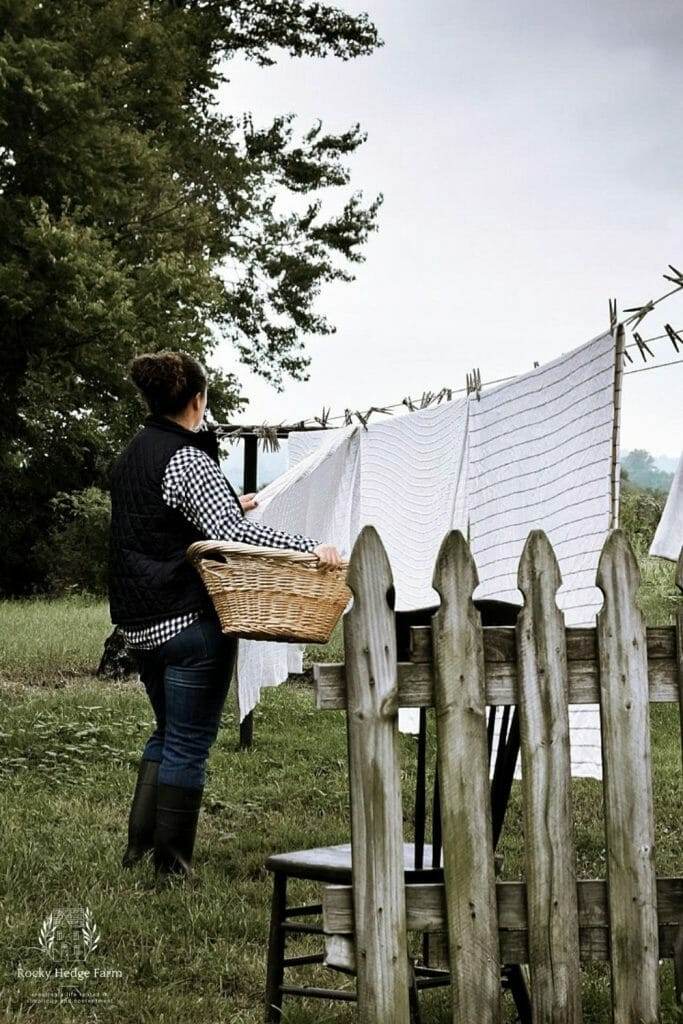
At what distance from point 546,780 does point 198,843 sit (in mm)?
3303

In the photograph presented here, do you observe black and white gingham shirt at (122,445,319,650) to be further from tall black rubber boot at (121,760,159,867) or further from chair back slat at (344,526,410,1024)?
chair back slat at (344,526,410,1024)

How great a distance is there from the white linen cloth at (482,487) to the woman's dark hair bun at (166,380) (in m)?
1.59

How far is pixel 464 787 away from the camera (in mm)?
2857

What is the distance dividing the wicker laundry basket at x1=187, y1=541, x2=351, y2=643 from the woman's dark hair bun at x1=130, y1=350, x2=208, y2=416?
66 centimetres

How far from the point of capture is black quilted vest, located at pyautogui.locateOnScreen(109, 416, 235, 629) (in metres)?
4.73

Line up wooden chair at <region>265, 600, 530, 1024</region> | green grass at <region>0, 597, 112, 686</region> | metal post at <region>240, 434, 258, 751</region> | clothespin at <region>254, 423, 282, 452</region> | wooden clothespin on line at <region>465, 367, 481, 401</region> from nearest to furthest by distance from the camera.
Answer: wooden chair at <region>265, 600, 530, 1024</region>
wooden clothespin on line at <region>465, 367, 481, 401</region>
clothespin at <region>254, 423, 282, 452</region>
metal post at <region>240, 434, 258, 751</region>
green grass at <region>0, 597, 112, 686</region>

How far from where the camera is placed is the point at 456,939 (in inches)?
113

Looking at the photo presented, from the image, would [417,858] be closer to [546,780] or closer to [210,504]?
Result: [546,780]

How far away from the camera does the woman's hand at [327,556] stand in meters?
4.50

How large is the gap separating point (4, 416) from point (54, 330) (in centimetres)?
267

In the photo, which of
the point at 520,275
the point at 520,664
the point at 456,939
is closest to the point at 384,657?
the point at 520,664

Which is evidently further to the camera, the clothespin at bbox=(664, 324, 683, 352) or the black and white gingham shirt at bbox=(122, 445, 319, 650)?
the clothespin at bbox=(664, 324, 683, 352)

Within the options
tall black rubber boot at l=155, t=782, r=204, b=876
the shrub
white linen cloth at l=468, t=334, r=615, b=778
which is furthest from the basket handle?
the shrub

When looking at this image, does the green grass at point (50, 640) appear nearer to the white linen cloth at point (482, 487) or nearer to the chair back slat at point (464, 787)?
the white linen cloth at point (482, 487)
